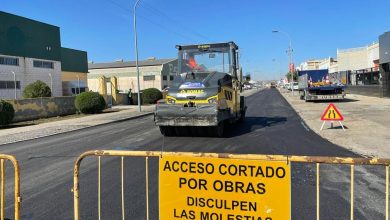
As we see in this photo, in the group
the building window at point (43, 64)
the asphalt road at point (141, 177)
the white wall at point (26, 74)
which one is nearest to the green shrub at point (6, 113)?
the asphalt road at point (141, 177)

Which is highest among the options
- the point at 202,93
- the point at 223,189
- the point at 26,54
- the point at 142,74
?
the point at 26,54

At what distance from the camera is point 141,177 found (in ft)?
25.9

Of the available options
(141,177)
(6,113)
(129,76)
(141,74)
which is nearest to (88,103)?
(6,113)

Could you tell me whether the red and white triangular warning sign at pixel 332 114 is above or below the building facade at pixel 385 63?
below

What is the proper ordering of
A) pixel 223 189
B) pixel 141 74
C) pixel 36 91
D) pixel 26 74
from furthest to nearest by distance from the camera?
1. pixel 141 74
2. pixel 26 74
3. pixel 36 91
4. pixel 223 189

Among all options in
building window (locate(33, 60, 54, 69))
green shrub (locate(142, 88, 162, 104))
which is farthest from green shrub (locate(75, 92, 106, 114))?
building window (locate(33, 60, 54, 69))

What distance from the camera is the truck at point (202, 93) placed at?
510 inches

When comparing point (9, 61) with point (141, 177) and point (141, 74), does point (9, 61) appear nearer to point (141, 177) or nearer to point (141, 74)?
point (141, 177)

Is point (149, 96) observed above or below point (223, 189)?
above

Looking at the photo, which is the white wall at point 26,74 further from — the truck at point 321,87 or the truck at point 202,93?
the truck at point 202,93

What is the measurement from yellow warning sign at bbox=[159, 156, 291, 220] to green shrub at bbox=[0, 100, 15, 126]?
19930 millimetres

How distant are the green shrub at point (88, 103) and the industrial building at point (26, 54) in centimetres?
1135

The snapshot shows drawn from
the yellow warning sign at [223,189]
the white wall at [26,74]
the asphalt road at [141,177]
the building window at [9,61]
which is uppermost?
the building window at [9,61]

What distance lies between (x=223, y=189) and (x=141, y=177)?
420 cm
